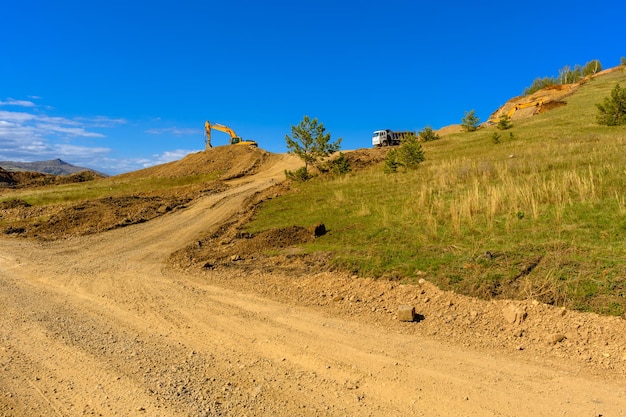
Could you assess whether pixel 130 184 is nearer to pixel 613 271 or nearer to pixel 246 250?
pixel 246 250

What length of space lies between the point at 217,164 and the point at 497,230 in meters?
37.6

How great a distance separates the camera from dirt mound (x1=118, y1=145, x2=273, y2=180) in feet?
136

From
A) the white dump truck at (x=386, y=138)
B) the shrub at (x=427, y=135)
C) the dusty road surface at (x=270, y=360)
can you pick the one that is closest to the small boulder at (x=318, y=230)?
the dusty road surface at (x=270, y=360)

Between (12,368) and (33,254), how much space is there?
10.6 m

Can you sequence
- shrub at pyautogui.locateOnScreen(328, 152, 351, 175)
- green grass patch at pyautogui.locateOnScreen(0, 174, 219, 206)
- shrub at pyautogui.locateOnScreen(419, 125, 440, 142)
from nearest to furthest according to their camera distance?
1. green grass patch at pyautogui.locateOnScreen(0, 174, 219, 206)
2. shrub at pyautogui.locateOnScreen(328, 152, 351, 175)
3. shrub at pyautogui.locateOnScreen(419, 125, 440, 142)

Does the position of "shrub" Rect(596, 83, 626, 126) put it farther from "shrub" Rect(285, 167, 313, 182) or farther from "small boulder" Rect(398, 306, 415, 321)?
"small boulder" Rect(398, 306, 415, 321)

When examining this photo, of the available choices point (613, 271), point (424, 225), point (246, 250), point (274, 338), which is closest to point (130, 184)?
point (246, 250)

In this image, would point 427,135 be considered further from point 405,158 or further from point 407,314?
point 407,314

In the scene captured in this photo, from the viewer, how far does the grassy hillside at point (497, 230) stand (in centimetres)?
695

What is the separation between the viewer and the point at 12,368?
17.3ft

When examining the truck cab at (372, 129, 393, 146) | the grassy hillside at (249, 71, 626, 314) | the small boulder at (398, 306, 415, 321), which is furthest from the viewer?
the truck cab at (372, 129, 393, 146)

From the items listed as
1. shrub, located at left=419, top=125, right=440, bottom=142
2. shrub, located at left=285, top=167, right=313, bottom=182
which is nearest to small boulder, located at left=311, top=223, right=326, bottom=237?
shrub, located at left=285, top=167, right=313, bottom=182

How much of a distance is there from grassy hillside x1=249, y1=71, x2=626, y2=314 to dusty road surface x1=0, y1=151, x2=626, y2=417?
78cm

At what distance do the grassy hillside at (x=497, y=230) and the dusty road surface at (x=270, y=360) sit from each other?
2.56 ft
